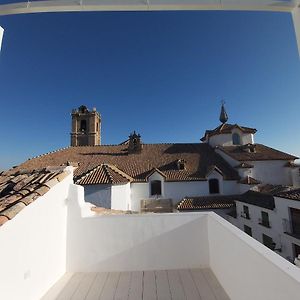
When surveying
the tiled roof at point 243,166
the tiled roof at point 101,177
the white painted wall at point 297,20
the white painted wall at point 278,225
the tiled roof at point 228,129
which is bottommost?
the white painted wall at point 278,225

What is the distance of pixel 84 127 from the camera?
27844mm

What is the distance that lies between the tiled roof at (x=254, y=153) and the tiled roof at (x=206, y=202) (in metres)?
4.31

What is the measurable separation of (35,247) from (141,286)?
1.61 metres

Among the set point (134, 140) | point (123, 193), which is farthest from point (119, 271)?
point (134, 140)

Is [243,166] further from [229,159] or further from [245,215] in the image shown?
[245,215]

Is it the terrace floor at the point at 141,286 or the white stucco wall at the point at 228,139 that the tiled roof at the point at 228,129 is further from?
the terrace floor at the point at 141,286

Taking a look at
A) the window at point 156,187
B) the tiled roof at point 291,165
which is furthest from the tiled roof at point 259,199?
the window at point 156,187

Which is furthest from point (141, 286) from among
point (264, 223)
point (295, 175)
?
point (295, 175)

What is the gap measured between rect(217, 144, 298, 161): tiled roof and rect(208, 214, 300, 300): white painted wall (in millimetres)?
18611

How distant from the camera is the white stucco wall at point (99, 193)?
1482cm

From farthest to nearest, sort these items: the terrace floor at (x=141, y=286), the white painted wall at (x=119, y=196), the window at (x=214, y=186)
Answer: the window at (x=214, y=186), the white painted wall at (x=119, y=196), the terrace floor at (x=141, y=286)

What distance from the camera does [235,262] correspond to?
8.54 ft

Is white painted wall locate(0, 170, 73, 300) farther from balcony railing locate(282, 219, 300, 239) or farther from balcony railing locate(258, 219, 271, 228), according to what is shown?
balcony railing locate(258, 219, 271, 228)

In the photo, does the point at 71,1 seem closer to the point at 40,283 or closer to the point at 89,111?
the point at 40,283
